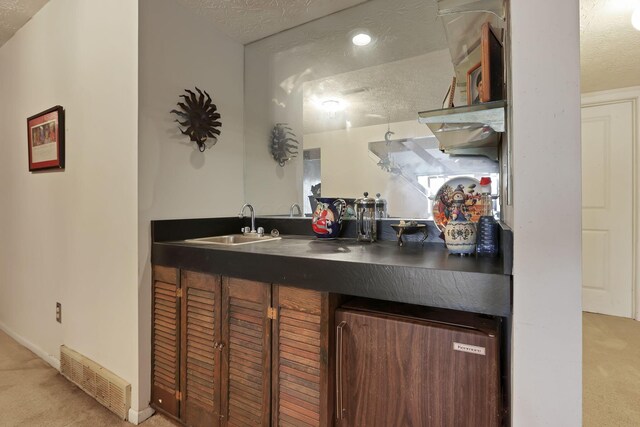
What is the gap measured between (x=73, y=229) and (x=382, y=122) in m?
2.09

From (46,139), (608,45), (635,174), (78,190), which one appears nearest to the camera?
(78,190)

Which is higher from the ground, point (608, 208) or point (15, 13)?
point (15, 13)

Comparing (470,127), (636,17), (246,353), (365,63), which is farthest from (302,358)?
(636,17)

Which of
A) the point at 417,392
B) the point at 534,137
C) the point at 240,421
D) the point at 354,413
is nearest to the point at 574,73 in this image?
the point at 534,137

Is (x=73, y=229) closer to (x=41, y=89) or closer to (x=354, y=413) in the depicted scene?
(x=41, y=89)

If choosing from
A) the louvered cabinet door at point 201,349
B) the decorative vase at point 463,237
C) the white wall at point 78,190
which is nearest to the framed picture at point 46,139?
the white wall at point 78,190

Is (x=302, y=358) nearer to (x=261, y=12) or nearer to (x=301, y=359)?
(x=301, y=359)

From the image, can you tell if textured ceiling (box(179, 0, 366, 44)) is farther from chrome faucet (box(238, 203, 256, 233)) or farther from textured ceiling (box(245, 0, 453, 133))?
chrome faucet (box(238, 203, 256, 233))

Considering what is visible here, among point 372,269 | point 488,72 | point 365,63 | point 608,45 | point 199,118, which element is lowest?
point 372,269

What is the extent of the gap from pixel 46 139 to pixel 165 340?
1.75m

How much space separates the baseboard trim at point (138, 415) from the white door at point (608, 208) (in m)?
4.14

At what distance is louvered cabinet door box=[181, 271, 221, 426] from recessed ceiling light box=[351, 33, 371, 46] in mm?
1595

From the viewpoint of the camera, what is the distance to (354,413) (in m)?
1.16

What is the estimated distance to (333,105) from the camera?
217 cm
